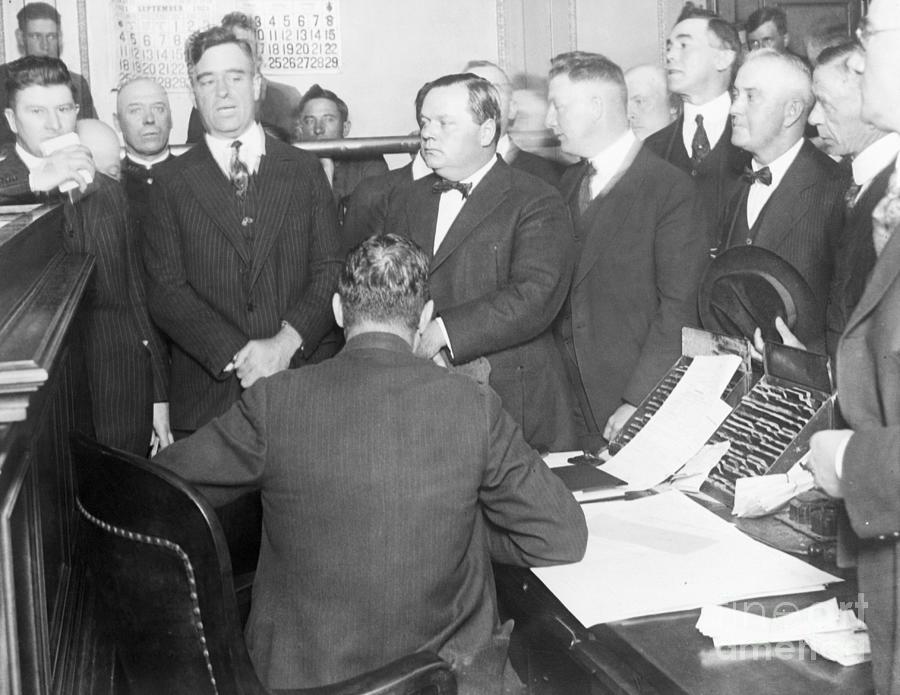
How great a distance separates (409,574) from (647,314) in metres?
1.86

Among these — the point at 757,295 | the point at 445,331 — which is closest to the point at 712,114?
the point at 445,331

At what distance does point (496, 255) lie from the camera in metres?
3.30

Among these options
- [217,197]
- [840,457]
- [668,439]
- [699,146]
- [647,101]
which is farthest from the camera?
[647,101]

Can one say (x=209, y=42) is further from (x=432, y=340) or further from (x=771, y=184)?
(x=771, y=184)

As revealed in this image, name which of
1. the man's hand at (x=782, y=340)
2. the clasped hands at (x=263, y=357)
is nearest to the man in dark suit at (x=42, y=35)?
the clasped hands at (x=263, y=357)

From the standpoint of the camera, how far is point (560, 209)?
334 centimetres

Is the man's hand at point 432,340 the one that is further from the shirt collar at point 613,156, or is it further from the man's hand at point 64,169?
the man's hand at point 64,169

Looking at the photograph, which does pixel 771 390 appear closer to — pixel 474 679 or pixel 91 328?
pixel 474 679

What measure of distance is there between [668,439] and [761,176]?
4.65 feet

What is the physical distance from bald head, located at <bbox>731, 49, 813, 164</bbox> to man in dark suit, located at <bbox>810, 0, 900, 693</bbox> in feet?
7.32

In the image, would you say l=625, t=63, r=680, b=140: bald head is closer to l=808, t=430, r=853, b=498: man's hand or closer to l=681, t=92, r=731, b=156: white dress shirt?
l=681, t=92, r=731, b=156: white dress shirt

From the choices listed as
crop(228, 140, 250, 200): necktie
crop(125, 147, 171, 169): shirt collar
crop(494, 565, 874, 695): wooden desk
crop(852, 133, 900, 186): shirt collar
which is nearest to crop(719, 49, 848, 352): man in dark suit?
crop(852, 133, 900, 186): shirt collar

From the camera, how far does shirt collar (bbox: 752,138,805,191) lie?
366 centimetres

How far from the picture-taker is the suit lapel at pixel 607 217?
11.6ft
